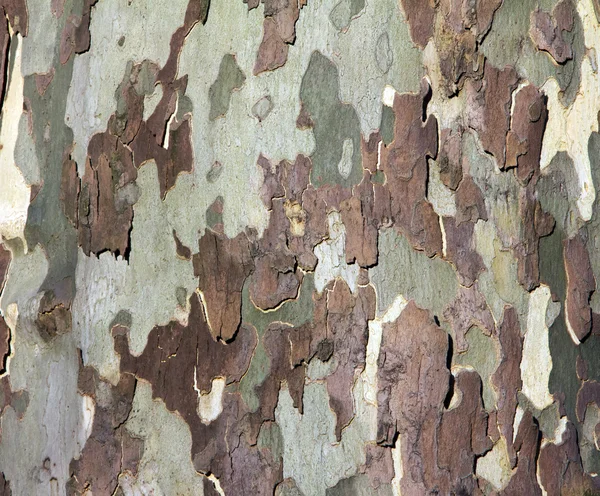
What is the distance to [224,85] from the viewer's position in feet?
4.02

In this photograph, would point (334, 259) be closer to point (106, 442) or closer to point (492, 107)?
point (492, 107)

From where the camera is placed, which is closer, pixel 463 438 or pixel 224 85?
pixel 463 438

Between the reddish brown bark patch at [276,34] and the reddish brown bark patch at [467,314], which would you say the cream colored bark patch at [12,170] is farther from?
the reddish brown bark patch at [467,314]

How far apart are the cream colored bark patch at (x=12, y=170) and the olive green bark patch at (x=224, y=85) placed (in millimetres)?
444

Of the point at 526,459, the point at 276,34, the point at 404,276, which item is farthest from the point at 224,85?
the point at 526,459

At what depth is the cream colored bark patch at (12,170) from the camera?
1434 mm

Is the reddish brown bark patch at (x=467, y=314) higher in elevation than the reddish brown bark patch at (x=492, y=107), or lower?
lower

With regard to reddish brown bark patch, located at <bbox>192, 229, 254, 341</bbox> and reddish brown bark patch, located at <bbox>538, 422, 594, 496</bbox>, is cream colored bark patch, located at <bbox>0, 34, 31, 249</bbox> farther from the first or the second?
reddish brown bark patch, located at <bbox>538, 422, 594, 496</bbox>

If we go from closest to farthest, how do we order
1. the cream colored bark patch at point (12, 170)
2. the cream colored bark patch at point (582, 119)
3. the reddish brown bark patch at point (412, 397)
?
the reddish brown bark patch at point (412, 397) < the cream colored bark patch at point (582, 119) < the cream colored bark patch at point (12, 170)

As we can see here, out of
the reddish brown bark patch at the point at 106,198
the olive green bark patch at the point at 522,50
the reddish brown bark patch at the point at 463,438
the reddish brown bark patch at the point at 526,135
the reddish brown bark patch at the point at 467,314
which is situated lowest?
the reddish brown bark patch at the point at 463,438

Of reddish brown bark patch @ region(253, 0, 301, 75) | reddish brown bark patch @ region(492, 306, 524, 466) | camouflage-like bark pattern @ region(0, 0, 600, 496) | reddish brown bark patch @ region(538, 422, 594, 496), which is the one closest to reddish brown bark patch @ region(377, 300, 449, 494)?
camouflage-like bark pattern @ region(0, 0, 600, 496)

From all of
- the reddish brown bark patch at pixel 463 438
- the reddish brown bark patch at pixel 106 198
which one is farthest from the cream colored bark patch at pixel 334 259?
the reddish brown bark patch at pixel 106 198

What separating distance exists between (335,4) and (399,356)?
557 millimetres

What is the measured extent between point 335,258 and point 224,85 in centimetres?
34
